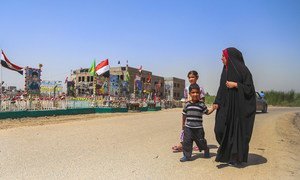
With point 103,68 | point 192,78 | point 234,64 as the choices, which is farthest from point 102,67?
point 234,64

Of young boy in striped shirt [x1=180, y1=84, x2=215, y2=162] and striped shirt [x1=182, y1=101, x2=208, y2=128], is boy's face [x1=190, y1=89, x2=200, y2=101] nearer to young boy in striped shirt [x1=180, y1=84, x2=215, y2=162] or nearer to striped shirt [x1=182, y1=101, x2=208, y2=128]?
young boy in striped shirt [x1=180, y1=84, x2=215, y2=162]

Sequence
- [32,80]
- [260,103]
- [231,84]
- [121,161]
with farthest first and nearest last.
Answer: [260,103]
[32,80]
[121,161]
[231,84]

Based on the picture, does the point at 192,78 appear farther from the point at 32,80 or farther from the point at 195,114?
the point at 32,80

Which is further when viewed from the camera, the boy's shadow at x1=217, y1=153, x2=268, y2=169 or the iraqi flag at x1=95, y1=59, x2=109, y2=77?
the iraqi flag at x1=95, y1=59, x2=109, y2=77

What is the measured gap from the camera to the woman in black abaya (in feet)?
20.9

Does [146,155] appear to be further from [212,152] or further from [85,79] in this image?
[85,79]

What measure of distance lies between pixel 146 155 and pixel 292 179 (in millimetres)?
2842

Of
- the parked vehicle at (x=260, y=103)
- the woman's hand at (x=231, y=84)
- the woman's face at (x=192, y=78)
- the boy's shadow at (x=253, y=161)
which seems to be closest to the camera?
the woman's hand at (x=231, y=84)

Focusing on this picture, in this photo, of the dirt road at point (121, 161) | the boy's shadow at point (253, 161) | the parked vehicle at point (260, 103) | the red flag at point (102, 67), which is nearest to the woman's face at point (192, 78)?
the dirt road at point (121, 161)

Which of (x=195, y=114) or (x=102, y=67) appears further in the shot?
(x=102, y=67)

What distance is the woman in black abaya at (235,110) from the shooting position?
20.9 ft

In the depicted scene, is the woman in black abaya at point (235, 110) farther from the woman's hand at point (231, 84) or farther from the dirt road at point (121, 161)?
the dirt road at point (121, 161)

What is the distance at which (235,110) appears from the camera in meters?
6.45

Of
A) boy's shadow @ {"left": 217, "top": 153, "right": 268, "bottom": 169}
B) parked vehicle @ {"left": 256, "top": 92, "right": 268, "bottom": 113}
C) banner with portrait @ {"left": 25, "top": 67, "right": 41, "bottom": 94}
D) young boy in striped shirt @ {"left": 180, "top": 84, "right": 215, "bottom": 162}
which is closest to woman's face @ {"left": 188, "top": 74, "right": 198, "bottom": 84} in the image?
young boy in striped shirt @ {"left": 180, "top": 84, "right": 215, "bottom": 162}
